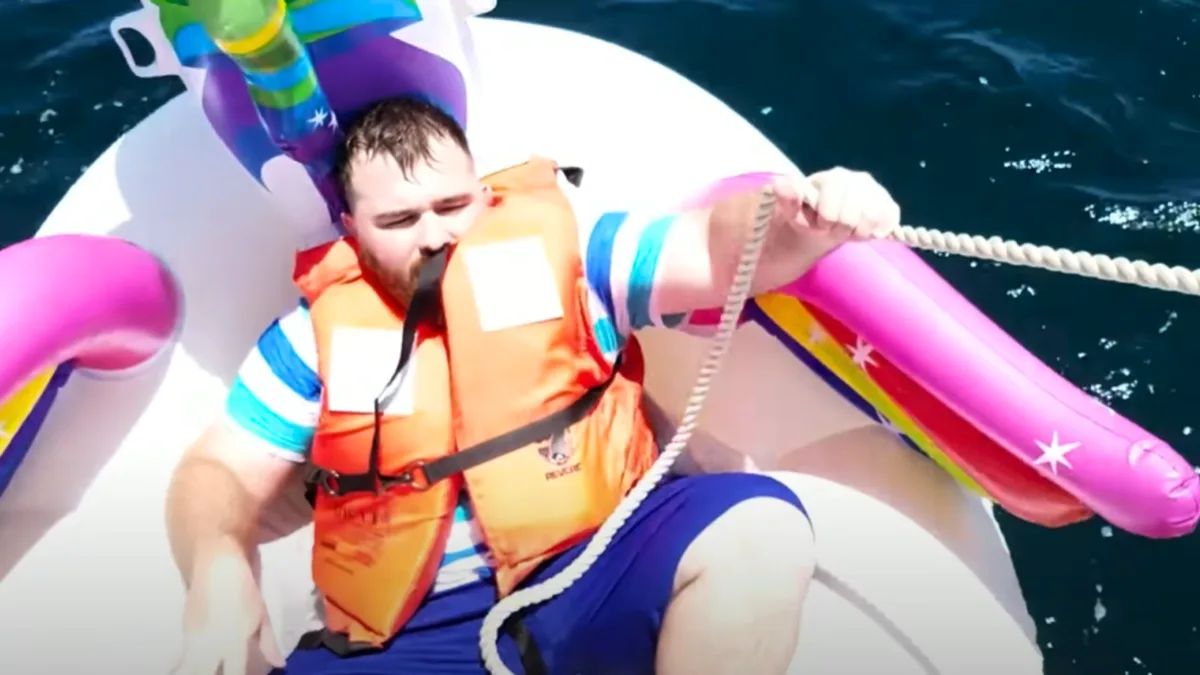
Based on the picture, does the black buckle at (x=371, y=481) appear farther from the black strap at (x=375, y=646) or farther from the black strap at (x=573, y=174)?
the black strap at (x=573, y=174)

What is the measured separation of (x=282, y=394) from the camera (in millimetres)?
1369

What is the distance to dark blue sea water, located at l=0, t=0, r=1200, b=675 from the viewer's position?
1678 mm

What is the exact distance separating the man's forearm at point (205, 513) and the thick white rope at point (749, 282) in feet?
0.99

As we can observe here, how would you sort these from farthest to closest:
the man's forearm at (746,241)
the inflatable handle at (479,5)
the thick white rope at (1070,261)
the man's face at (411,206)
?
the inflatable handle at (479,5)
the man's face at (411,206)
the man's forearm at (746,241)
the thick white rope at (1070,261)

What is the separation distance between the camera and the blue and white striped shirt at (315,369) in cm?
132

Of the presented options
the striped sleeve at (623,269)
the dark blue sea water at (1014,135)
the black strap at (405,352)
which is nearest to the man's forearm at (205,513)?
the black strap at (405,352)

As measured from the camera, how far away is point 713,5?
2.47 meters

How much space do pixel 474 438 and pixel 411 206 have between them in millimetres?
268

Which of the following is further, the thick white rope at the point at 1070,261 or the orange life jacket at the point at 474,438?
the orange life jacket at the point at 474,438

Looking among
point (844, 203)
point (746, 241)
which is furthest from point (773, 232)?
point (844, 203)

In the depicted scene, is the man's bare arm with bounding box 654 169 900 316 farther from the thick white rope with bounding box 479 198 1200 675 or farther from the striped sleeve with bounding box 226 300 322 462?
the striped sleeve with bounding box 226 300 322 462

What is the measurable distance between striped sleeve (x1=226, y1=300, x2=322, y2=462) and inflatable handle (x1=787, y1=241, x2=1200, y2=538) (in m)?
0.57

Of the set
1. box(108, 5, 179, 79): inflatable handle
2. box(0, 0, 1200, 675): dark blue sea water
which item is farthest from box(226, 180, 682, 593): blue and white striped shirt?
box(0, 0, 1200, 675): dark blue sea water

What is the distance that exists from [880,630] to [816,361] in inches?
12.7
